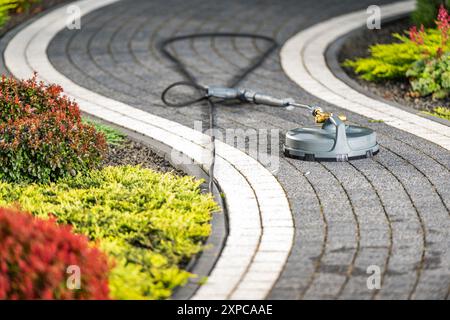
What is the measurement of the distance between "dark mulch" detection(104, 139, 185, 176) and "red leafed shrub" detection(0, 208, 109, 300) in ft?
9.10

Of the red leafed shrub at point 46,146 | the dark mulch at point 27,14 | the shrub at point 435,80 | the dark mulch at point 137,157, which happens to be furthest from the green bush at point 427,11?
the red leafed shrub at point 46,146

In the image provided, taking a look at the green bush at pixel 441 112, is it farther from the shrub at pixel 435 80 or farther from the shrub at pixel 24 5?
the shrub at pixel 24 5

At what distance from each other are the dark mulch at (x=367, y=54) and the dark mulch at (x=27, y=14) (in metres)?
4.56

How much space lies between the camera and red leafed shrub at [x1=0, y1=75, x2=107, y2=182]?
24.9 ft

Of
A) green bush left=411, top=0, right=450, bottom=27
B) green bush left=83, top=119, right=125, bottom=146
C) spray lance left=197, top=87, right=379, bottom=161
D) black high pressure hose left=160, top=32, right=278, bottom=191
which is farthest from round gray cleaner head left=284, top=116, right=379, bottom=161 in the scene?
green bush left=411, top=0, right=450, bottom=27

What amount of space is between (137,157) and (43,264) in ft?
11.2

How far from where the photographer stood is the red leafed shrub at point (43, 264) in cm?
520

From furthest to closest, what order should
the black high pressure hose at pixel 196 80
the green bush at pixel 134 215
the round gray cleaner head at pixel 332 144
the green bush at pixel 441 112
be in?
the green bush at pixel 441 112 < the black high pressure hose at pixel 196 80 < the round gray cleaner head at pixel 332 144 < the green bush at pixel 134 215

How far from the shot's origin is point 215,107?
33.3 feet

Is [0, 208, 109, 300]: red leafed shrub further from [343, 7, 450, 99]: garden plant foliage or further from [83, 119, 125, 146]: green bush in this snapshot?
[343, 7, 450, 99]: garden plant foliage

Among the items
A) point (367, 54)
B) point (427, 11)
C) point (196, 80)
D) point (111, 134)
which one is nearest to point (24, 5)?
point (196, 80)

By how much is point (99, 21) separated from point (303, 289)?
8821 millimetres
